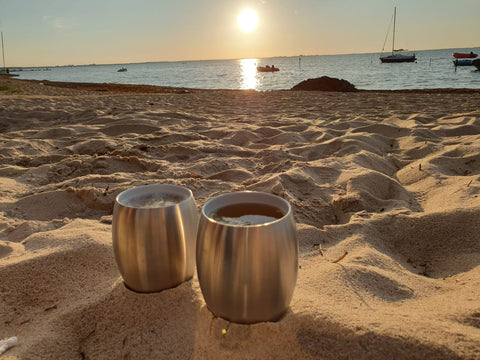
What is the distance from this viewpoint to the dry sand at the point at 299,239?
82 centimetres

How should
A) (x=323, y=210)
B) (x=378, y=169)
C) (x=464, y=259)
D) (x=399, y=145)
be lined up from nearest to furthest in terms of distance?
(x=464, y=259), (x=323, y=210), (x=378, y=169), (x=399, y=145)

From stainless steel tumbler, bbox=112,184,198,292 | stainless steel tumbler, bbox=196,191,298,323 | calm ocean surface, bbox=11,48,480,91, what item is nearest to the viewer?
stainless steel tumbler, bbox=196,191,298,323

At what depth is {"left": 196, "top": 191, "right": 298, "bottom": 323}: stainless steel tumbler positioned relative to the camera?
732 millimetres

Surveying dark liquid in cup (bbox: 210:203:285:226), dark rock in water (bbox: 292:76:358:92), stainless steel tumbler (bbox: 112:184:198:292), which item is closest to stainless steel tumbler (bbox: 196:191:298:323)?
dark liquid in cup (bbox: 210:203:285:226)

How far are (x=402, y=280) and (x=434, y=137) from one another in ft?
8.49

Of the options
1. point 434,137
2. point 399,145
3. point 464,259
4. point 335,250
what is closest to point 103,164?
point 335,250

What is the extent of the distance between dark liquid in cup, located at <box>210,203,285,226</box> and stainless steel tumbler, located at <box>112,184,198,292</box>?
0.14 metres

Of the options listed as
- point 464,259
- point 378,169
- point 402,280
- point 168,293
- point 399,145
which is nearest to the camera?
point 168,293

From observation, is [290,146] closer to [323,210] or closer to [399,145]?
[399,145]

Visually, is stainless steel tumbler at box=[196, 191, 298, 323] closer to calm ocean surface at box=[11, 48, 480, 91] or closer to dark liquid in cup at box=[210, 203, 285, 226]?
dark liquid in cup at box=[210, 203, 285, 226]

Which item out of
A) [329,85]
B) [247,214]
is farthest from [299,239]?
[329,85]

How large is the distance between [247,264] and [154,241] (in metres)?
0.31

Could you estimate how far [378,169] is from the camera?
2496 millimetres

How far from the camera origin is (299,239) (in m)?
1.47
